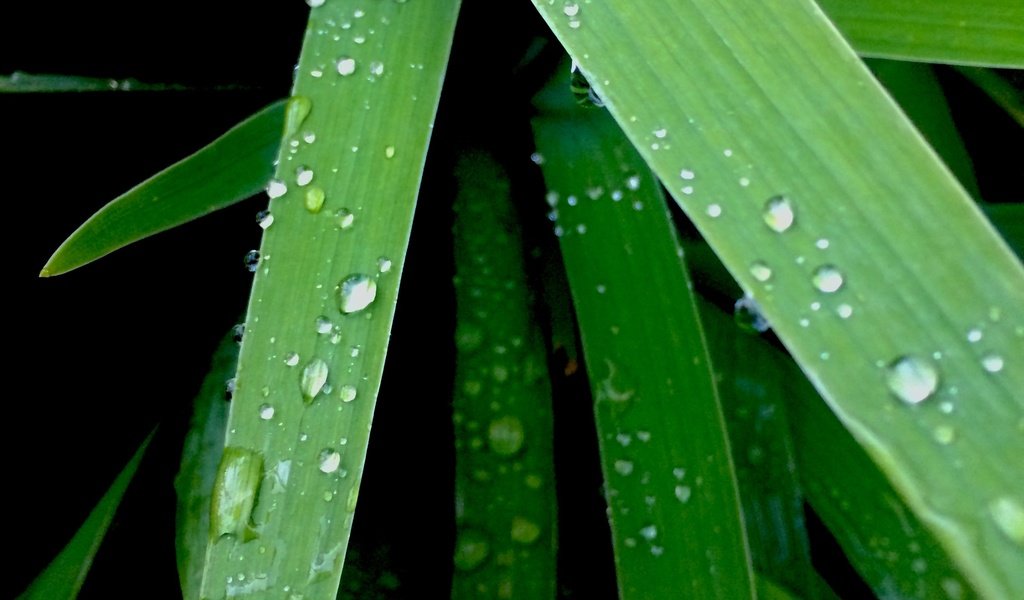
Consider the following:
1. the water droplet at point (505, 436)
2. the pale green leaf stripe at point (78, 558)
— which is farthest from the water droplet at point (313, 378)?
the pale green leaf stripe at point (78, 558)

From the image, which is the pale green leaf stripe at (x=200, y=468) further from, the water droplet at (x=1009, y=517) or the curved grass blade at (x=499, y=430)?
the water droplet at (x=1009, y=517)

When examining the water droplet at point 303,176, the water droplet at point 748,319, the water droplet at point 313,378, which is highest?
the water droplet at point 748,319

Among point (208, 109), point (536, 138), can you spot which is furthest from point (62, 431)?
point (536, 138)

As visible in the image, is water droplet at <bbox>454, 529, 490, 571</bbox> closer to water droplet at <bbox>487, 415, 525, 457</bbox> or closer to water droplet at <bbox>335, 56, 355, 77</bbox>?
water droplet at <bbox>487, 415, 525, 457</bbox>

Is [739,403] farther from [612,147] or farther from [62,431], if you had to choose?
[62,431]

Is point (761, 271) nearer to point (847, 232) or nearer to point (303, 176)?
point (847, 232)

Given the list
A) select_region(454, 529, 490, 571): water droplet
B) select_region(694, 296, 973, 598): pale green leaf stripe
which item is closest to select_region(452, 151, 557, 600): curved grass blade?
select_region(454, 529, 490, 571): water droplet

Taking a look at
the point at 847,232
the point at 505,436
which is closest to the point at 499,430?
the point at 505,436
